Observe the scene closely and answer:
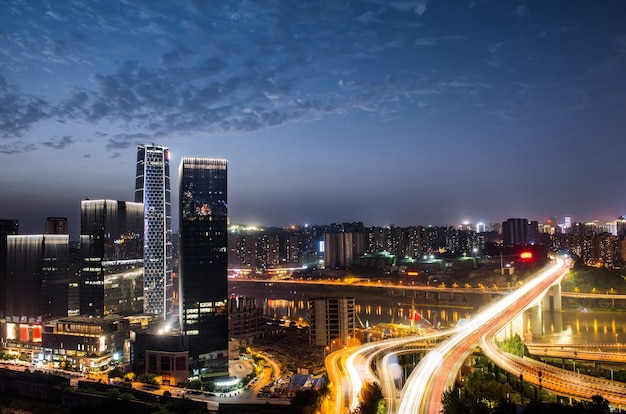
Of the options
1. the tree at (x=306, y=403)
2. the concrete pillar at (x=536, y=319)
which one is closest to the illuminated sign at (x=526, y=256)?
the concrete pillar at (x=536, y=319)

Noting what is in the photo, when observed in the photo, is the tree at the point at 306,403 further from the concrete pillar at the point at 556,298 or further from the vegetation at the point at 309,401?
the concrete pillar at the point at 556,298

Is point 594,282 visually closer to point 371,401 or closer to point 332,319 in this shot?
point 332,319

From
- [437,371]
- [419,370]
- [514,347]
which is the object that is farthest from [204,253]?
[514,347]

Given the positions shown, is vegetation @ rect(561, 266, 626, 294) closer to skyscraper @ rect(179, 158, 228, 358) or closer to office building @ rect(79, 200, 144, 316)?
skyscraper @ rect(179, 158, 228, 358)

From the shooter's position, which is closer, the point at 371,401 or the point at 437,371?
the point at 371,401

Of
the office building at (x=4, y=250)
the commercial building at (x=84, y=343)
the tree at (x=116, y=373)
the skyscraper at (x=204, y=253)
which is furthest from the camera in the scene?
the office building at (x=4, y=250)

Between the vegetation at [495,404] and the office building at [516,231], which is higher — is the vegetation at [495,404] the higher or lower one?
the lower one

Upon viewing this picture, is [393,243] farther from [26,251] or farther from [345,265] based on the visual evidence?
[26,251]
